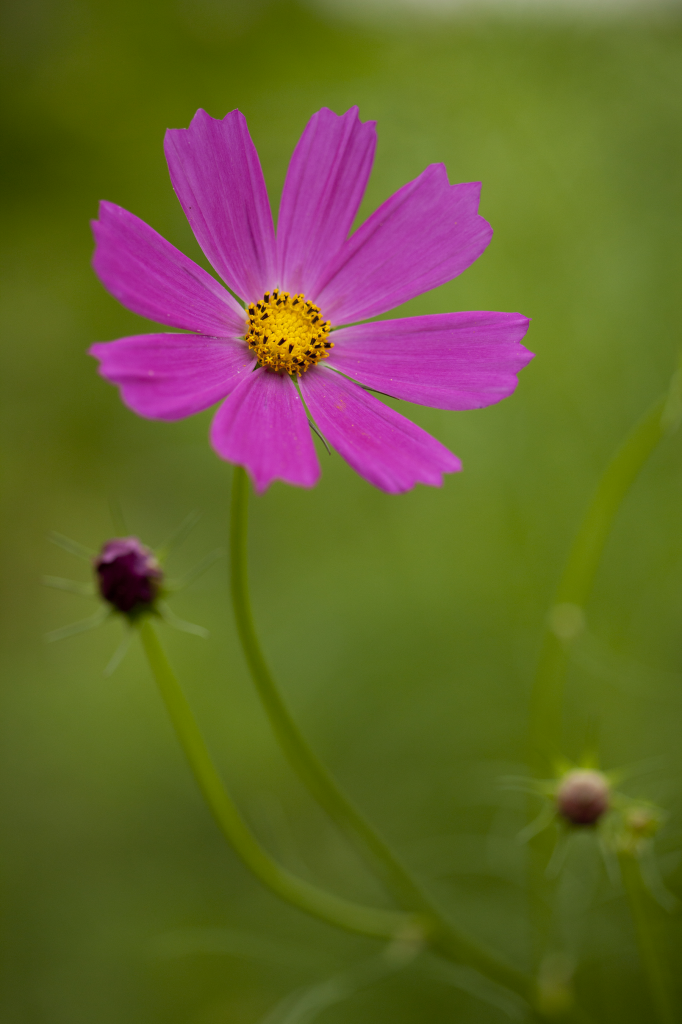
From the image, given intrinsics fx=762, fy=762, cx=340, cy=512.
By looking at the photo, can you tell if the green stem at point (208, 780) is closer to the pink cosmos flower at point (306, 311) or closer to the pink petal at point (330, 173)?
the pink cosmos flower at point (306, 311)

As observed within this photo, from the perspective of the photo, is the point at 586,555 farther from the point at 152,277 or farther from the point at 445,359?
the point at 152,277

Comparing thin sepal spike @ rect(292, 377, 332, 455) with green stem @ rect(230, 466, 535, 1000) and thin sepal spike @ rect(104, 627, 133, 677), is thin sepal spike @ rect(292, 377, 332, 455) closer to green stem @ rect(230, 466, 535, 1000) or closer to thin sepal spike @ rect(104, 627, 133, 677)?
green stem @ rect(230, 466, 535, 1000)

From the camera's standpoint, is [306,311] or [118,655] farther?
[306,311]

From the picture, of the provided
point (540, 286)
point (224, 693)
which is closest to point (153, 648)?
point (224, 693)

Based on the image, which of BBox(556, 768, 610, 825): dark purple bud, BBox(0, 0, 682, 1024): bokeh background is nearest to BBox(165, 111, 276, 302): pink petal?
BBox(556, 768, 610, 825): dark purple bud

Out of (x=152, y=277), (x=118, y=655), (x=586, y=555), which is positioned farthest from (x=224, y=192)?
(x=586, y=555)
